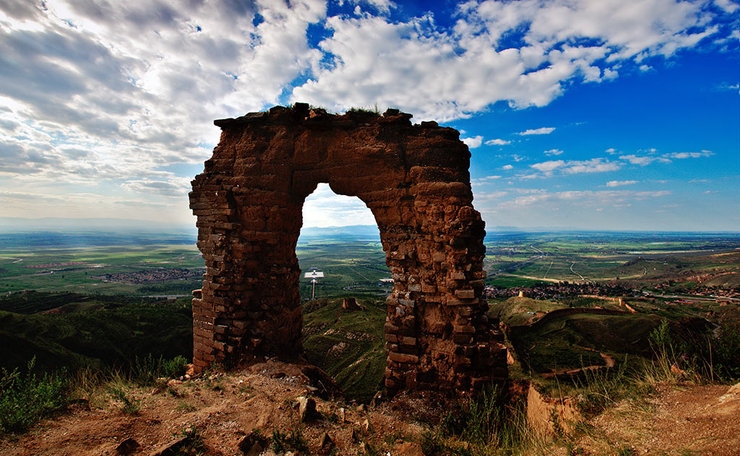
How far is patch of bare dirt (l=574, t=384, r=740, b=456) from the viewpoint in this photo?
2.86 m

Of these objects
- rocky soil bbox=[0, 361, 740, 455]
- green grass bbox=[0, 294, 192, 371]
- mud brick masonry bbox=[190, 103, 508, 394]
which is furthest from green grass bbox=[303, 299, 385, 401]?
green grass bbox=[0, 294, 192, 371]

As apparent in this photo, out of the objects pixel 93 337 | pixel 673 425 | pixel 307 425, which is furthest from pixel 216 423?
pixel 93 337

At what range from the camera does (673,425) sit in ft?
A: 11.0

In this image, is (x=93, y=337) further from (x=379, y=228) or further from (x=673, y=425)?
(x=673, y=425)

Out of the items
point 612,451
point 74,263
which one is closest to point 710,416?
point 612,451

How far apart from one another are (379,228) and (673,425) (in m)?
4.97

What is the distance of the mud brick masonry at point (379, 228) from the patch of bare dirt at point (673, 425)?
2251mm

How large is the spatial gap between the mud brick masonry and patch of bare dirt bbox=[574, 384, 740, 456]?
88.6 inches

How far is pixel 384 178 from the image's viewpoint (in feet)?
22.2

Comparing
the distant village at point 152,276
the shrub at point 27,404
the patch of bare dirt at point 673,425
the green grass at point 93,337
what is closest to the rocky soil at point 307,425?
the patch of bare dirt at point 673,425

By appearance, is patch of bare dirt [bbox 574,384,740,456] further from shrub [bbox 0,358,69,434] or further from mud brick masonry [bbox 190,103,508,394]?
shrub [bbox 0,358,69,434]

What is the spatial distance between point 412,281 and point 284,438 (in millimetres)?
3321

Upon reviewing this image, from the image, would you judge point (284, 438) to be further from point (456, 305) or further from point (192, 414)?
point (456, 305)

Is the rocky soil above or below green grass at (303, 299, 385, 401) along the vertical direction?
above
